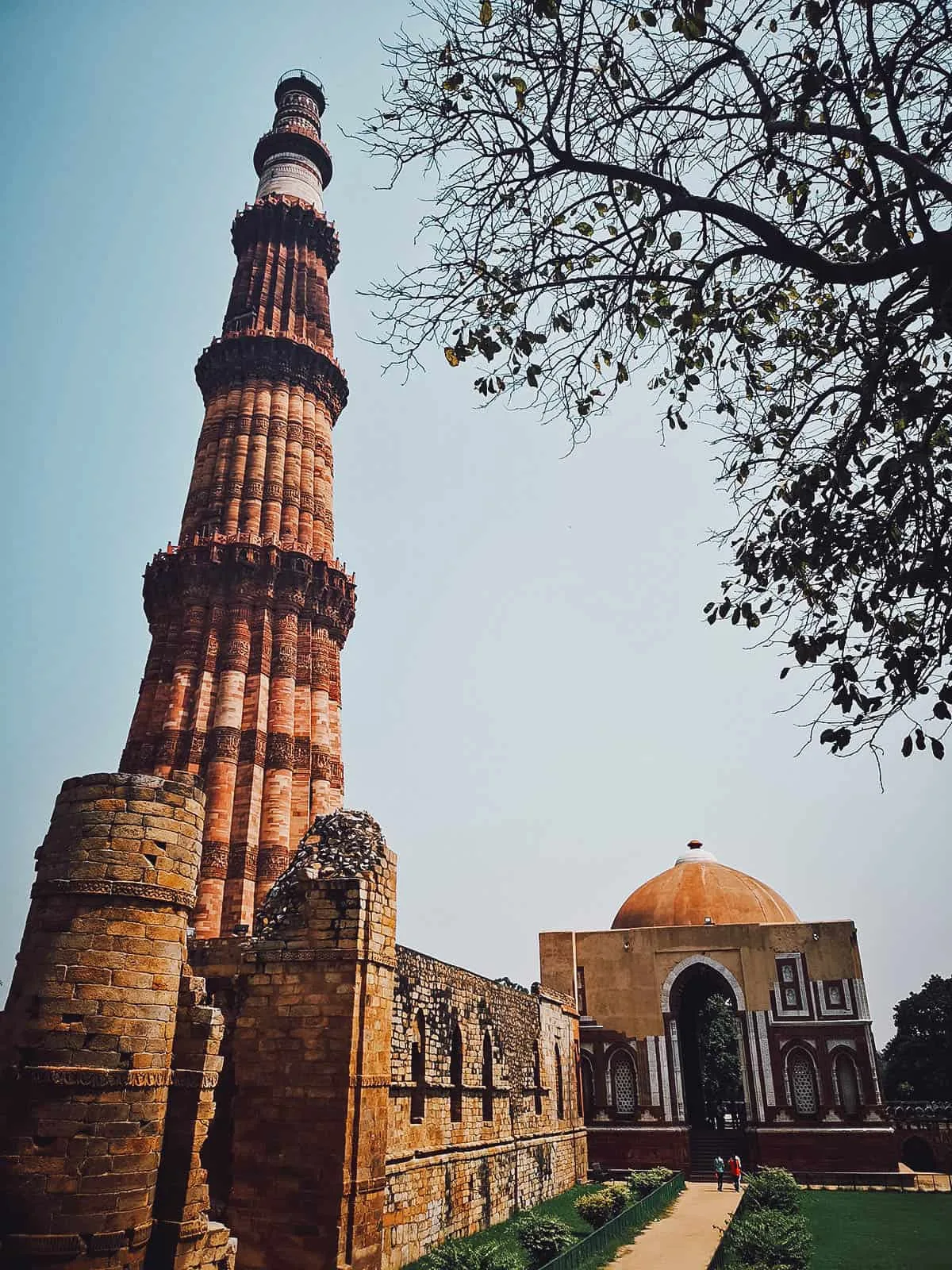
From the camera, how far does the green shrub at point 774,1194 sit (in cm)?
1577

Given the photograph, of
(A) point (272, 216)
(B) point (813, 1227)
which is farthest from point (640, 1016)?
(A) point (272, 216)

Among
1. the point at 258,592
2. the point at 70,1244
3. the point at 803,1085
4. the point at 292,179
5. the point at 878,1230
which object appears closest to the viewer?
the point at 70,1244

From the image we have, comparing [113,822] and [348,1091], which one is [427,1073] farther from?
[113,822]

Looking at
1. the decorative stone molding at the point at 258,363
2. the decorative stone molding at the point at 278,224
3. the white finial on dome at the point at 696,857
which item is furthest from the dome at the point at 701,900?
the decorative stone molding at the point at 278,224

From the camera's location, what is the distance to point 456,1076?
511 inches

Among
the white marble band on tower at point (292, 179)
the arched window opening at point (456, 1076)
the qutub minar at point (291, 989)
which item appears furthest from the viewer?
the white marble band on tower at point (292, 179)

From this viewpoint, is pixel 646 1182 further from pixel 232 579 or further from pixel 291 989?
pixel 232 579

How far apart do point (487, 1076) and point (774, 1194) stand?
6.24 metres

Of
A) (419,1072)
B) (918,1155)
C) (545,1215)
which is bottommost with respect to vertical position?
(918,1155)

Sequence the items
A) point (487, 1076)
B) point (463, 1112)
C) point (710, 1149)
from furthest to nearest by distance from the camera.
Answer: point (710, 1149)
point (487, 1076)
point (463, 1112)

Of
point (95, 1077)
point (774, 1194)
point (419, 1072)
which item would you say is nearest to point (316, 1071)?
point (95, 1077)

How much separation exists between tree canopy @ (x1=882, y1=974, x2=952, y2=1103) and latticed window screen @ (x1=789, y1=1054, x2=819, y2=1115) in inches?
677

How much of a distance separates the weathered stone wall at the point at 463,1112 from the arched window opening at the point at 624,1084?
376 cm

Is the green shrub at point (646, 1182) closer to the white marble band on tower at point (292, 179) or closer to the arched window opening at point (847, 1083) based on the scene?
the arched window opening at point (847, 1083)
